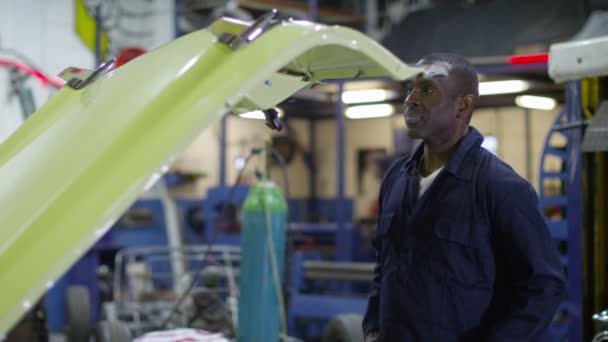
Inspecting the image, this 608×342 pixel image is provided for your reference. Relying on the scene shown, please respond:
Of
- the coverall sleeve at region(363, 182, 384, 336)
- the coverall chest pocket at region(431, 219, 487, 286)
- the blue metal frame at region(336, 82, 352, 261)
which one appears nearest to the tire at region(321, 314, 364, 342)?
the coverall sleeve at region(363, 182, 384, 336)

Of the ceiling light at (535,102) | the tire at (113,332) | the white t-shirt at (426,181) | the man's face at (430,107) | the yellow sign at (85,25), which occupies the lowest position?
the tire at (113,332)

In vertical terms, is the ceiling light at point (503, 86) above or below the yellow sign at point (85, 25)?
below

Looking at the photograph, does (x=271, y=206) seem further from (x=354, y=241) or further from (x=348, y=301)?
(x=354, y=241)

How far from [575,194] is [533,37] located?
263 inches

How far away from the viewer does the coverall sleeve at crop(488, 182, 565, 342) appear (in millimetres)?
2109

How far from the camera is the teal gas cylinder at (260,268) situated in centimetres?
524

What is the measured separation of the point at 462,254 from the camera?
2189 mm

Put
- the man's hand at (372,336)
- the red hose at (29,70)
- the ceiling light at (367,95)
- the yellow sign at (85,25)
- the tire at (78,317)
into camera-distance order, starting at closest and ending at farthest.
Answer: the man's hand at (372,336) < the red hose at (29,70) < the yellow sign at (85,25) < the tire at (78,317) < the ceiling light at (367,95)

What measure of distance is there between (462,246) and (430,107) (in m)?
0.42

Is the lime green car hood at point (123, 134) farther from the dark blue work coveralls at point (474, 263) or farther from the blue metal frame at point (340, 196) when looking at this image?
the blue metal frame at point (340, 196)

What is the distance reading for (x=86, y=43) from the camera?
6.00m

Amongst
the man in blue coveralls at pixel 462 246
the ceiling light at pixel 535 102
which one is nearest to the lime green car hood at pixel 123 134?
the man in blue coveralls at pixel 462 246

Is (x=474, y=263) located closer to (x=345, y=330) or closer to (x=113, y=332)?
(x=345, y=330)

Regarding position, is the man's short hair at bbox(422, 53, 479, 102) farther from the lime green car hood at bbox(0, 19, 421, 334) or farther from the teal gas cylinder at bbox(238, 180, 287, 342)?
the teal gas cylinder at bbox(238, 180, 287, 342)
